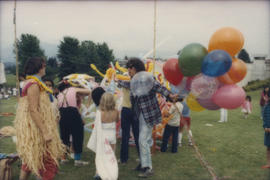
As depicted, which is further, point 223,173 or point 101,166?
point 223,173

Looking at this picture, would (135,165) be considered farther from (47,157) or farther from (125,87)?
(47,157)

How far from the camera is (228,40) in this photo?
2861 millimetres

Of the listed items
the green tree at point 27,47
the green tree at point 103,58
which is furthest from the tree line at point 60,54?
the green tree at point 103,58

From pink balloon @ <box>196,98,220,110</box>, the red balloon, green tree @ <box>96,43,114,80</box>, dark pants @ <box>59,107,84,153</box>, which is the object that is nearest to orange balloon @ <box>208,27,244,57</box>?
the red balloon

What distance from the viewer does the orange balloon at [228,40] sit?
2.87 m

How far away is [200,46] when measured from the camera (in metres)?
2.96

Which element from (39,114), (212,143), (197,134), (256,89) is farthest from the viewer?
(256,89)

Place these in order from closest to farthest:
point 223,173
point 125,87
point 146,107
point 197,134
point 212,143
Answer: point 146,107, point 223,173, point 125,87, point 212,143, point 197,134

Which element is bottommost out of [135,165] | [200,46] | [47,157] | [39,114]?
[135,165]

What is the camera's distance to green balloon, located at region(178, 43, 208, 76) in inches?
112

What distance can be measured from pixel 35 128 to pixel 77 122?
1282 mm

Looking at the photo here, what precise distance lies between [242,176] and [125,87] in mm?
2546

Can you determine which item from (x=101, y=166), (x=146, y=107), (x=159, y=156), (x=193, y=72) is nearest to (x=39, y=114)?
(x=101, y=166)

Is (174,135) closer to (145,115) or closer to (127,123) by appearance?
(127,123)
